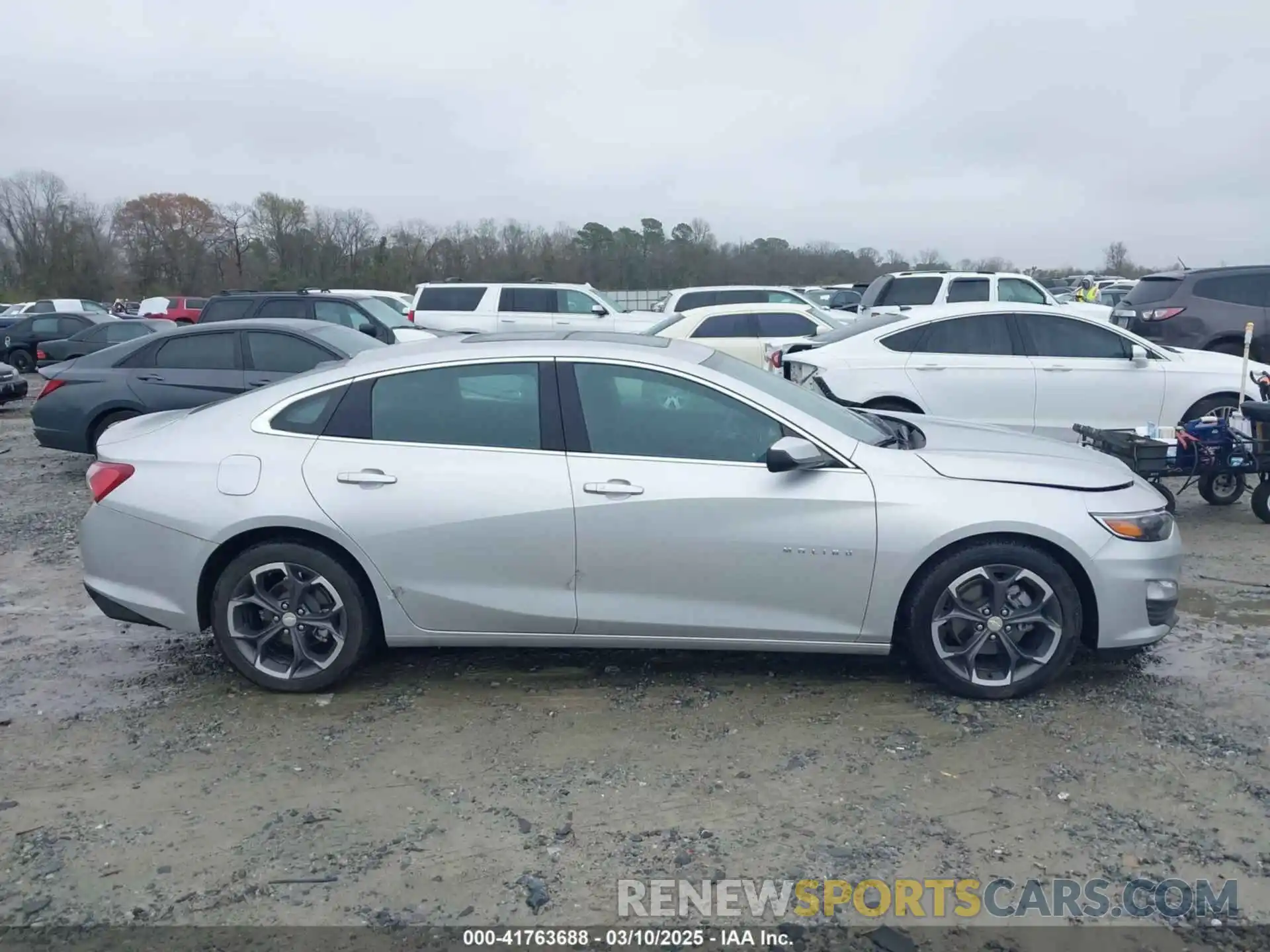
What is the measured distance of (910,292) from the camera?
18000 mm

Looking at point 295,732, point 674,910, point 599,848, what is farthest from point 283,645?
Result: point 674,910

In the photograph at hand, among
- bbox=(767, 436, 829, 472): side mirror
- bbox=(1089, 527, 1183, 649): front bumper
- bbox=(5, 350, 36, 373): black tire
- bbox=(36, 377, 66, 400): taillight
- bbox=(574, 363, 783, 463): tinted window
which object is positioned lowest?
bbox=(5, 350, 36, 373): black tire

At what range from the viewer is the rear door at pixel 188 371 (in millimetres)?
9805

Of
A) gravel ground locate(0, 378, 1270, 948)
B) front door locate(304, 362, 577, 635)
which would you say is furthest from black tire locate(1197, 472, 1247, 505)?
front door locate(304, 362, 577, 635)

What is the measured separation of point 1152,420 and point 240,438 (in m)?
7.57

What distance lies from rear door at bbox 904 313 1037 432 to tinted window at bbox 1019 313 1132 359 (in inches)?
7.1

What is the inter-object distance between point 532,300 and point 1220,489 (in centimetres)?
1278

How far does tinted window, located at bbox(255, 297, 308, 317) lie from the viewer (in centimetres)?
1466

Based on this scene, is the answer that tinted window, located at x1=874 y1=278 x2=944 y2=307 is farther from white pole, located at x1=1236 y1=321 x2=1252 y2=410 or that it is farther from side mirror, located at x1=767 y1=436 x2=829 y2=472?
side mirror, located at x1=767 y1=436 x2=829 y2=472

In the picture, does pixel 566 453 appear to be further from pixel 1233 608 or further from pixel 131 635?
pixel 1233 608

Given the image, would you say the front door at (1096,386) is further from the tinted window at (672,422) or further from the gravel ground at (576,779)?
the tinted window at (672,422)

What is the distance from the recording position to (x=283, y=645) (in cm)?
468

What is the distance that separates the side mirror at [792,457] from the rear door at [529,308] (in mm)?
14529

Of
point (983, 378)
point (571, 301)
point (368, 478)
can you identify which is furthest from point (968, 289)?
point (368, 478)
